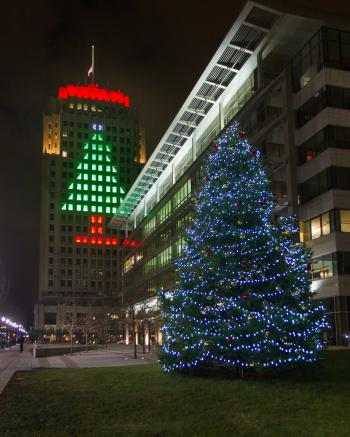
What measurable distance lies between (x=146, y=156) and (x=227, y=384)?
179 metres

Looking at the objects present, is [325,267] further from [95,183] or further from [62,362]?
[95,183]

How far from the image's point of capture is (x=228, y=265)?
19.1 m

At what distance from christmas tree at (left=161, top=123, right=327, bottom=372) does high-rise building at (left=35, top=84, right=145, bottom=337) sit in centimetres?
14613

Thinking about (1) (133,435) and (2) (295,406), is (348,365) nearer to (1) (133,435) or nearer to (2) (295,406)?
(2) (295,406)

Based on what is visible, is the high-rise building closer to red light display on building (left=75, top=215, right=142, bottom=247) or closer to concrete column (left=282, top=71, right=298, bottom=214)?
red light display on building (left=75, top=215, right=142, bottom=247)

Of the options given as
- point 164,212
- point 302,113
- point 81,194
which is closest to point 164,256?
point 164,212

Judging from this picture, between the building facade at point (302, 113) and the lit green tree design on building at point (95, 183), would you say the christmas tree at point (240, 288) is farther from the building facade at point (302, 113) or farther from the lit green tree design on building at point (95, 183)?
the lit green tree design on building at point (95, 183)

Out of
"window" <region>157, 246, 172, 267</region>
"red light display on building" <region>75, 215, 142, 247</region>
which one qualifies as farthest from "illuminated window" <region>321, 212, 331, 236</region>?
"red light display on building" <region>75, 215, 142, 247</region>

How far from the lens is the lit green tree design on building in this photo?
175m

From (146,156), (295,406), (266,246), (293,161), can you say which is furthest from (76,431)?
(146,156)

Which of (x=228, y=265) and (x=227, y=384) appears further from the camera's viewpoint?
(x=228, y=265)

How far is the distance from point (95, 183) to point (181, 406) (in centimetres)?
16648

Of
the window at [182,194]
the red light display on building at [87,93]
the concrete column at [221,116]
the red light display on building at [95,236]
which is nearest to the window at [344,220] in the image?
the concrete column at [221,116]

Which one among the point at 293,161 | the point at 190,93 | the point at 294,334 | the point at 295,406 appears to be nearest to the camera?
the point at 295,406
